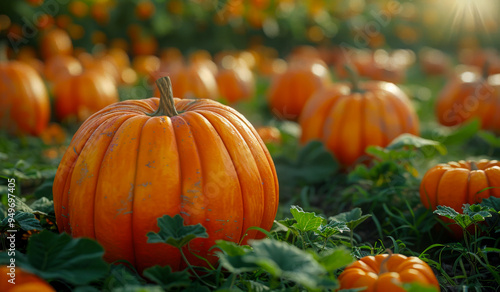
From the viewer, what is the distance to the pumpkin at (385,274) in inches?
64.6

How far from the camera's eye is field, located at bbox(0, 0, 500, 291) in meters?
1.67

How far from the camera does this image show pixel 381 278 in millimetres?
1656

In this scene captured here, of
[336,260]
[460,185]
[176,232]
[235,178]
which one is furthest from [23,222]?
[460,185]

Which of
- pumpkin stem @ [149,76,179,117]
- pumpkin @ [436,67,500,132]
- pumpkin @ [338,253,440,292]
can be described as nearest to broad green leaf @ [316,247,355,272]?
pumpkin @ [338,253,440,292]

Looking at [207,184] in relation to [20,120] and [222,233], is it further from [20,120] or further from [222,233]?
[20,120]

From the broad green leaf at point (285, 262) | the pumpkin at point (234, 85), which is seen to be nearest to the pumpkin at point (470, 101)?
the pumpkin at point (234, 85)

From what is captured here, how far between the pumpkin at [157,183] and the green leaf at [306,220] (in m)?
0.20

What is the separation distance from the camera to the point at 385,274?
5.48ft

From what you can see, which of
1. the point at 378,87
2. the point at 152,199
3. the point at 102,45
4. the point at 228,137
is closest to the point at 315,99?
the point at 378,87

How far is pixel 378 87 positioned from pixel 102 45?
5.76 meters

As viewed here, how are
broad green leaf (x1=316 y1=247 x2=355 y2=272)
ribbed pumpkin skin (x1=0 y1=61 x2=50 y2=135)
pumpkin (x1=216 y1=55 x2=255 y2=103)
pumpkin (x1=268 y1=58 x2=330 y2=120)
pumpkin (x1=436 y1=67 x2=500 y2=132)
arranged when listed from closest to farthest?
broad green leaf (x1=316 y1=247 x2=355 y2=272) < ribbed pumpkin skin (x1=0 y1=61 x2=50 y2=135) < pumpkin (x1=436 y1=67 x2=500 y2=132) < pumpkin (x1=268 y1=58 x2=330 y2=120) < pumpkin (x1=216 y1=55 x2=255 y2=103)

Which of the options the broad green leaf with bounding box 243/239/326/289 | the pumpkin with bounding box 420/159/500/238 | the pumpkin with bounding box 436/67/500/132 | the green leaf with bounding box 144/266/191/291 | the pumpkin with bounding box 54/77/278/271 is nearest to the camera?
the broad green leaf with bounding box 243/239/326/289

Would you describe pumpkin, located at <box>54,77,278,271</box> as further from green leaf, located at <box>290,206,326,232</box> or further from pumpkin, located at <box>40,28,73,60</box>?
pumpkin, located at <box>40,28,73,60</box>

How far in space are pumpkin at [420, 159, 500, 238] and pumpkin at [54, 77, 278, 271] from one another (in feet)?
3.03
